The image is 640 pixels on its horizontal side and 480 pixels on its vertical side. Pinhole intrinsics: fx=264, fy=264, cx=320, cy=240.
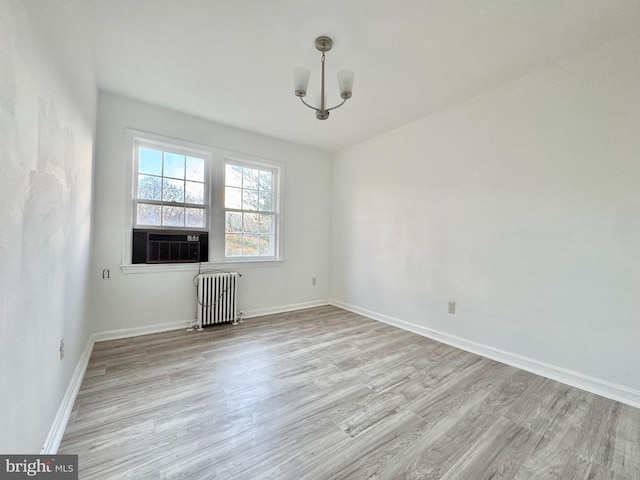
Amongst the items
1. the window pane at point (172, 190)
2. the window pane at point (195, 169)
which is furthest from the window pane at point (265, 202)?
the window pane at point (172, 190)

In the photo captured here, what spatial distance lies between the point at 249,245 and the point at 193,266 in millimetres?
832

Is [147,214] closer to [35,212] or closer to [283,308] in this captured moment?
[35,212]

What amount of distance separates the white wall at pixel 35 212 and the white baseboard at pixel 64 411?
0.23ft

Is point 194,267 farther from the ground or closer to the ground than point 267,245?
closer to the ground

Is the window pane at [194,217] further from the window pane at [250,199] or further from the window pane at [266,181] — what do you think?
the window pane at [266,181]

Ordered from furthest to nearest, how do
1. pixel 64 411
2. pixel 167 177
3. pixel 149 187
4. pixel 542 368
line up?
pixel 167 177, pixel 149 187, pixel 542 368, pixel 64 411

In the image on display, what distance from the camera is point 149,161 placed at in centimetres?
317

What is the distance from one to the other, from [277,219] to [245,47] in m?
2.37

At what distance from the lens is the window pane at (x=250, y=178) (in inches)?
153

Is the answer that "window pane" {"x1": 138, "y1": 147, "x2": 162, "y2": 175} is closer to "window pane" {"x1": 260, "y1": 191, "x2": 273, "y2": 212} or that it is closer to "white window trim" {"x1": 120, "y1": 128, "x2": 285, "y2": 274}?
"white window trim" {"x1": 120, "y1": 128, "x2": 285, "y2": 274}

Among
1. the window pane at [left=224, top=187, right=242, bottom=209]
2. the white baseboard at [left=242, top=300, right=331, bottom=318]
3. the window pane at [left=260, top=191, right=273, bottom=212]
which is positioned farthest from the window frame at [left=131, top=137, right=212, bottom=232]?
the white baseboard at [left=242, top=300, right=331, bottom=318]

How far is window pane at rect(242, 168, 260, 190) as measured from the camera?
3885 mm

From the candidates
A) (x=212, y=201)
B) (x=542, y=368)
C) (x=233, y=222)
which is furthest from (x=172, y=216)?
(x=542, y=368)

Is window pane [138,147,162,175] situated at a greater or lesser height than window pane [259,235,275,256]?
greater
